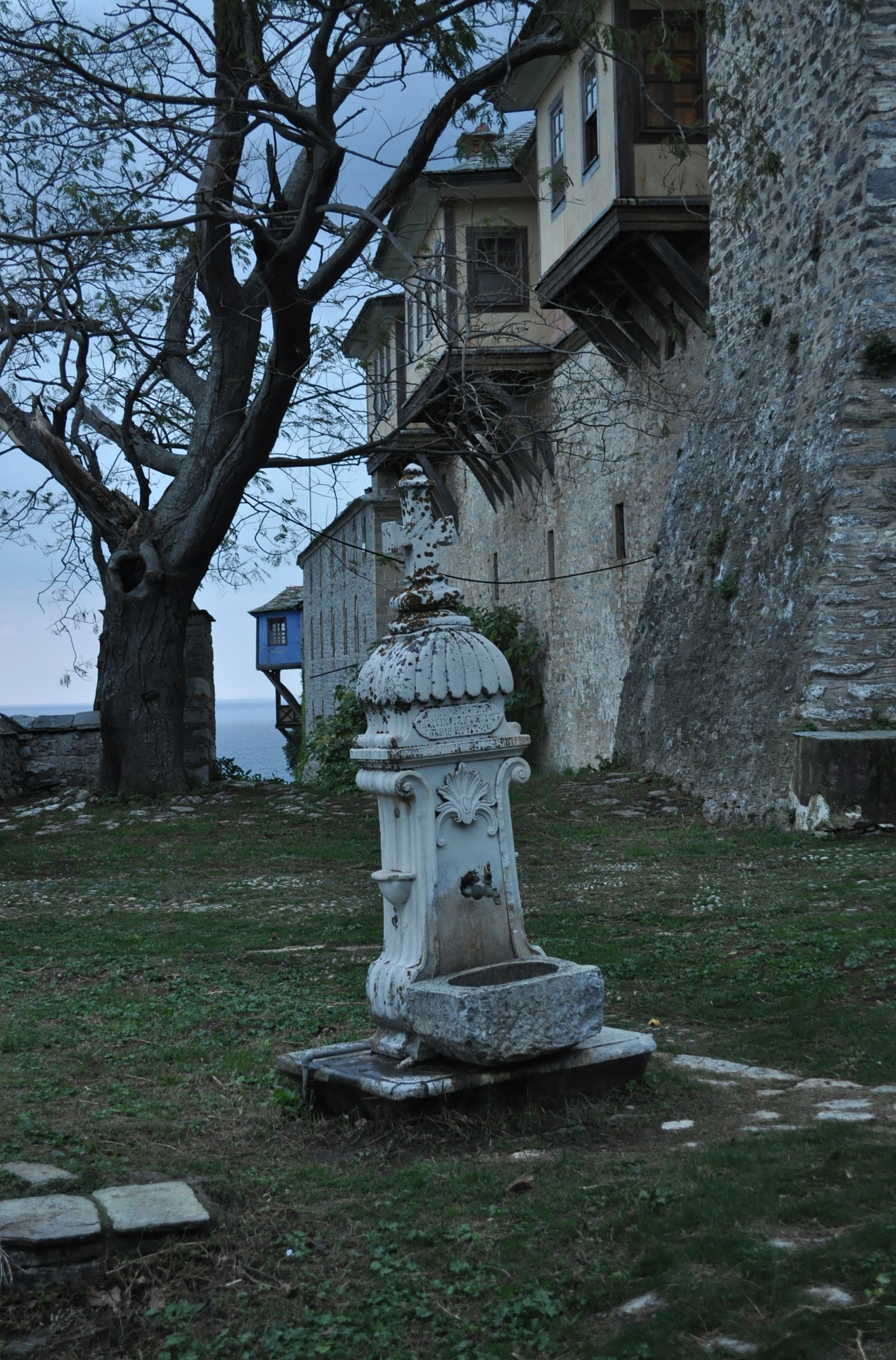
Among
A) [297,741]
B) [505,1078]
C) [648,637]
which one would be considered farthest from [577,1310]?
[297,741]

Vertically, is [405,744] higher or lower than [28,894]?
higher

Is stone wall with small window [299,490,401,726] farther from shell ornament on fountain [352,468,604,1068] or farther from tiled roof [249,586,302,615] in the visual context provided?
shell ornament on fountain [352,468,604,1068]

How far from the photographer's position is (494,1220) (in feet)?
10.6

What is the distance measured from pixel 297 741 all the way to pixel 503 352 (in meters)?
26.2

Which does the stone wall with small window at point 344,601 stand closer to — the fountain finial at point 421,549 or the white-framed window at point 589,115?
the white-framed window at point 589,115

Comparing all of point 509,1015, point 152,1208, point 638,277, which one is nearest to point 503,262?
point 638,277

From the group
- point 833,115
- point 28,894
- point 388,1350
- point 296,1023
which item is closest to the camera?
Answer: point 388,1350

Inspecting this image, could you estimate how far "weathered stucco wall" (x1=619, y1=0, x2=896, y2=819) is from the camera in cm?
981

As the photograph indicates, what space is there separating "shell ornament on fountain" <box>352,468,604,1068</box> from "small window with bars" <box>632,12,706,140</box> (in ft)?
37.1

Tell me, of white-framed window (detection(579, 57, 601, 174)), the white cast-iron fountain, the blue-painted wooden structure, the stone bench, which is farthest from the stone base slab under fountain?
the blue-painted wooden structure

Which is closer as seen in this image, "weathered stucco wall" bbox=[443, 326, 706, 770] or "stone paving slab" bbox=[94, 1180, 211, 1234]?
"stone paving slab" bbox=[94, 1180, 211, 1234]

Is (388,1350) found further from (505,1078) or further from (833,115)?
(833,115)

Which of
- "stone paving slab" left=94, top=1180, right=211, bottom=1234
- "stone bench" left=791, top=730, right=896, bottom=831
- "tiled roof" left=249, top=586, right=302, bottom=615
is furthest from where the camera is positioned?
"tiled roof" left=249, top=586, right=302, bottom=615

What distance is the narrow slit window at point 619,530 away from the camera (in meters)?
17.0
